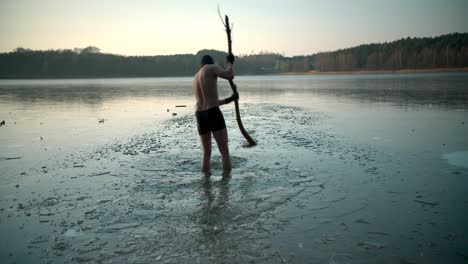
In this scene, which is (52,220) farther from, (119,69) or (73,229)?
(119,69)

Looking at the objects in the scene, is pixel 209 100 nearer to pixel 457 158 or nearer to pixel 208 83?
pixel 208 83

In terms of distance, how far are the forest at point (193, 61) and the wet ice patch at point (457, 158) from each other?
12701 cm

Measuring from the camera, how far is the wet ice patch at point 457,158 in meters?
7.41

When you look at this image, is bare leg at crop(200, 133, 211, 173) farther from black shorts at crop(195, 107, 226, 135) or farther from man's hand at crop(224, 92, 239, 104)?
man's hand at crop(224, 92, 239, 104)

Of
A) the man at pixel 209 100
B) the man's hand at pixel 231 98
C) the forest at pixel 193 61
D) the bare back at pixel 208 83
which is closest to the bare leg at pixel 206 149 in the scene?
the man at pixel 209 100

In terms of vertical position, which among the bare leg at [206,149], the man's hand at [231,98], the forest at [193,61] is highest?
the forest at [193,61]

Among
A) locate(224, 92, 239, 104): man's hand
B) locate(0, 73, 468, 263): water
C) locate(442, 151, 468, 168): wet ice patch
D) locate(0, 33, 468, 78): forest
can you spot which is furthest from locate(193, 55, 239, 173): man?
locate(0, 33, 468, 78): forest

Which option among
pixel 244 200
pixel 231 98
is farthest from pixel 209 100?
pixel 244 200

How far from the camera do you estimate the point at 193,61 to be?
18012 centimetres

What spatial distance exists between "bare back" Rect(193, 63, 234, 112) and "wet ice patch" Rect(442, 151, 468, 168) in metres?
5.41

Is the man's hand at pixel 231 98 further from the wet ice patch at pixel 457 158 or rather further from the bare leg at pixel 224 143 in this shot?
the wet ice patch at pixel 457 158

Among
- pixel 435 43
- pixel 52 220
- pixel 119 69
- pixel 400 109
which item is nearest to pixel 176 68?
pixel 119 69

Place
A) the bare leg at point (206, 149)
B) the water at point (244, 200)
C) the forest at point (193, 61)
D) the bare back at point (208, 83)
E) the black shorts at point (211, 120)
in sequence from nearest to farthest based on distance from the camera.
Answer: the water at point (244, 200), the bare back at point (208, 83), the black shorts at point (211, 120), the bare leg at point (206, 149), the forest at point (193, 61)

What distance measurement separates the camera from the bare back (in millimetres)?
6633
